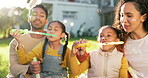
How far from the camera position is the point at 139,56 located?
7.54ft

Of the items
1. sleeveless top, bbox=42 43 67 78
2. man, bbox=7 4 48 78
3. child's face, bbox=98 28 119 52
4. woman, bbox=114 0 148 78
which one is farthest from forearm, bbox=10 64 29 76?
woman, bbox=114 0 148 78

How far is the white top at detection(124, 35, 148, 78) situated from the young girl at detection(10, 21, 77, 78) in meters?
0.67

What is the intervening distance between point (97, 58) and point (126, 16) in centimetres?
51

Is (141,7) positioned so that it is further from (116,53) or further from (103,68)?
(103,68)

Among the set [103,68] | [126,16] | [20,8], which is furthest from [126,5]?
[20,8]

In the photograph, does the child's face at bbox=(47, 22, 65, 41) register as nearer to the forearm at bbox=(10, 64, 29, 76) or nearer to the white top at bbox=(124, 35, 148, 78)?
the forearm at bbox=(10, 64, 29, 76)

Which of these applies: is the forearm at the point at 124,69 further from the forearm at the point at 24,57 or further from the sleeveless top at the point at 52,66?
the forearm at the point at 24,57

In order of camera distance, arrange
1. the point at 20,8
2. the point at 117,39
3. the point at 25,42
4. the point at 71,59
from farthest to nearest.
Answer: the point at 20,8 → the point at 25,42 → the point at 117,39 → the point at 71,59

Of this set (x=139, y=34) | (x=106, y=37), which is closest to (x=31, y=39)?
(x=106, y=37)

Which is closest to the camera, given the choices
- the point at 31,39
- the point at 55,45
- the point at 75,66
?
the point at 75,66

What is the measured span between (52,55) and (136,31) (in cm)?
90

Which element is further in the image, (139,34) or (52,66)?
(139,34)

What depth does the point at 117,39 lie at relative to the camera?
7.50ft

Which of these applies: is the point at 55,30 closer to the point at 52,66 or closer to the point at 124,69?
the point at 52,66
